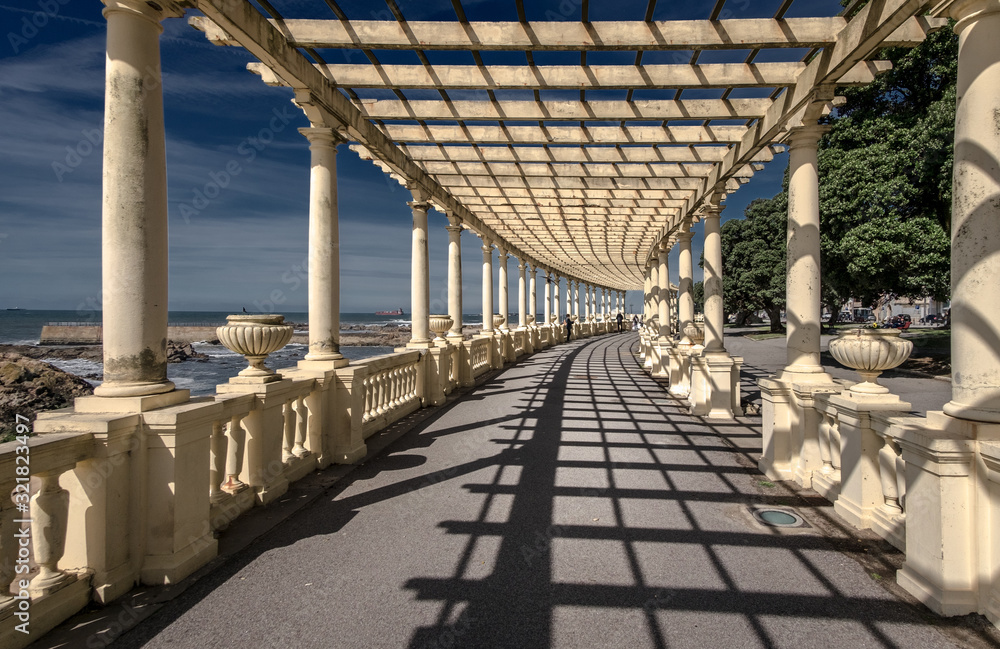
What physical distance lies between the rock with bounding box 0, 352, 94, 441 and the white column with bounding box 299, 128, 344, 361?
1365cm

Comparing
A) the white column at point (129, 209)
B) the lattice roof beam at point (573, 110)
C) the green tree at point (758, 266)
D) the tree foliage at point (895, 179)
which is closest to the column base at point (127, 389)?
the white column at point (129, 209)

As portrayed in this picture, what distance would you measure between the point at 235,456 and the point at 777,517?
5.61 meters

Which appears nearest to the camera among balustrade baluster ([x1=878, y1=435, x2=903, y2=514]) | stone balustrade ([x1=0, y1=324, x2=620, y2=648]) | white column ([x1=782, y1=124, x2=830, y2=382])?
stone balustrade ([x1=0, y1=324, x2=620, y2=648])

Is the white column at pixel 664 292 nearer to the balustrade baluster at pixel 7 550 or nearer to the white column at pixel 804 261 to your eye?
the white column at pixel 804 261

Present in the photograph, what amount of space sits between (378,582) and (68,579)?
2.04 m

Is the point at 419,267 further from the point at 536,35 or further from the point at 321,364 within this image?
the point at 536,35

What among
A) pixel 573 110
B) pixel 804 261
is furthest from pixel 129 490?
pixel 804 261

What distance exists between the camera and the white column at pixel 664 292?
58.3 feet

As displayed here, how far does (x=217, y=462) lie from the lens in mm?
4711

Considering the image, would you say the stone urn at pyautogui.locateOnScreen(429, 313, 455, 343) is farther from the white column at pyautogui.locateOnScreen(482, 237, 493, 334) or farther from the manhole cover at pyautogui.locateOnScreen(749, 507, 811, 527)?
the manhole cover at pyautogui.locateOnScreen(749, 507, 811, 527)

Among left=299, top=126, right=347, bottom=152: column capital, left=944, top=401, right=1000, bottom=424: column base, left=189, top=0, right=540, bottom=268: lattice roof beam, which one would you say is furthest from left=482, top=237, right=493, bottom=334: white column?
left=944, top=401, right=1000, bottom=424: column base

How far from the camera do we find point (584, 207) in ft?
48.9

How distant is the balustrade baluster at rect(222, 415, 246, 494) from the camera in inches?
198

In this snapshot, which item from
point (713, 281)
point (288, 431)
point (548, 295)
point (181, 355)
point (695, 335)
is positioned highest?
point (548, 295)
